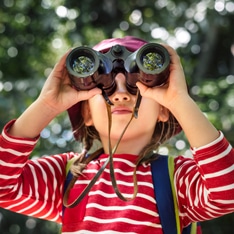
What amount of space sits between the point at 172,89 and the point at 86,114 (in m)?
0.36

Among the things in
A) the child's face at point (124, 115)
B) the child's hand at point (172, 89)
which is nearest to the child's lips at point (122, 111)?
the child's face at point (124, 115)

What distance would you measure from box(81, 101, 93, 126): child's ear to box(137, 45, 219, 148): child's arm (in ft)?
0.93

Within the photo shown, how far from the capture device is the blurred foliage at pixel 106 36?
3125 mm

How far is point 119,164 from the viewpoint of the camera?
5.01ft

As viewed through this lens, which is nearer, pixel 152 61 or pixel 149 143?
pixel 152 61

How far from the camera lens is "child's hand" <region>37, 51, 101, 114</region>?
143 cm

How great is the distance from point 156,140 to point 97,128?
0.16 m

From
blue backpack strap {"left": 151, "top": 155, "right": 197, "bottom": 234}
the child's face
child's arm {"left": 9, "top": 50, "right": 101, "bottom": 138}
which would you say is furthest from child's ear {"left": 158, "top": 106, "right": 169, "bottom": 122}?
child's arm {"left": 9, "top": 50, "right": 101, "bottom": 138}

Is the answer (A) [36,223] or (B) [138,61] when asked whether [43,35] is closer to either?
(A) [36,223]

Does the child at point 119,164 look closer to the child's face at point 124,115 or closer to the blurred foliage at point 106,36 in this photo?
the child's face at point 124,115

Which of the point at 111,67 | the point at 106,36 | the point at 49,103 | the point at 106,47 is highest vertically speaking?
the point at 106,36

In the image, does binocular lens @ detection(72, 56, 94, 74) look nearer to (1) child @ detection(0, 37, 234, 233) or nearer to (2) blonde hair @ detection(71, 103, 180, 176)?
(1) child @ detection(0, 37, 234, 233)

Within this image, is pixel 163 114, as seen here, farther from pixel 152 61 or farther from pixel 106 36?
pixel 106 36

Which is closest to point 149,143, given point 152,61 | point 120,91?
point 120,91
